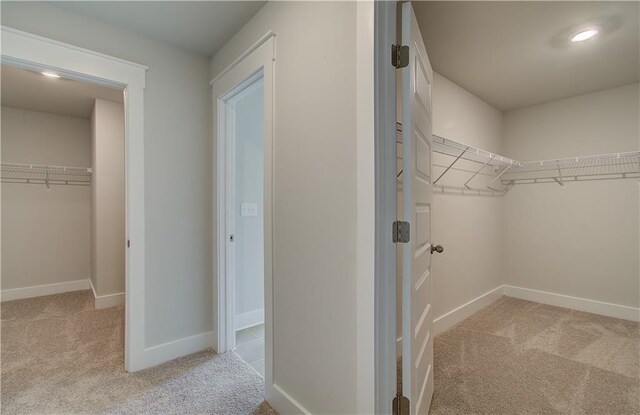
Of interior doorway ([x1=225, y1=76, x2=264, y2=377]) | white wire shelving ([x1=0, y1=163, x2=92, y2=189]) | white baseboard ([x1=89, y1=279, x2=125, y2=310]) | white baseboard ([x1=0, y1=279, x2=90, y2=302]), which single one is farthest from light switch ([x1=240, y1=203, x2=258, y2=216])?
white baseboard ([x1=0, y1=279, x2=90, y2=302])

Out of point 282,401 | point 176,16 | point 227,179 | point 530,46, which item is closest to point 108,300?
point 227,179

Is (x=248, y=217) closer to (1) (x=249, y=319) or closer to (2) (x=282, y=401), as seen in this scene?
(1) (x=249, y=319)

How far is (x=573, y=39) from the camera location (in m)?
2.17

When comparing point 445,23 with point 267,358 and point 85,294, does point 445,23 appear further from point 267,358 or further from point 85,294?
point 85,294

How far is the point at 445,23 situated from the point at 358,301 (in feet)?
6.31

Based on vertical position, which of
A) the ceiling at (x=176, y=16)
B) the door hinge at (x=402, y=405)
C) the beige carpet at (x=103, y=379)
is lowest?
the beige carpet at (x=103, y=379)

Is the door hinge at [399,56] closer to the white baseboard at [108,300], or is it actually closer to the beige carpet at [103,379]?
the beige carpet at [103,379]

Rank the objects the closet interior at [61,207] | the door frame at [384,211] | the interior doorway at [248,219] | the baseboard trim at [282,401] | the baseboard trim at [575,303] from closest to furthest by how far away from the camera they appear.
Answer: the door frame at [384,211], the baseboard trim at [282,401], the interior doorway at [248,219], the baseboard trim at [575,303], the closet interior at [61,207]

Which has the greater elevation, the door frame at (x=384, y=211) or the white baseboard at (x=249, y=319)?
the door frame at (x=384, y=211)

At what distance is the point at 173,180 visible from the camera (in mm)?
2355

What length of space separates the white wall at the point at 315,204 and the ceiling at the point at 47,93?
2421 mm

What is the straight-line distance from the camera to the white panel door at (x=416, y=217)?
1.28 meters

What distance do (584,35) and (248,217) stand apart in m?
3.08

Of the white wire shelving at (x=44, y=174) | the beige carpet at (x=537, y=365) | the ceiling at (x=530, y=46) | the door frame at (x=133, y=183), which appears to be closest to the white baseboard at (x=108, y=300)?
the door frame at (x=133, y=183)
